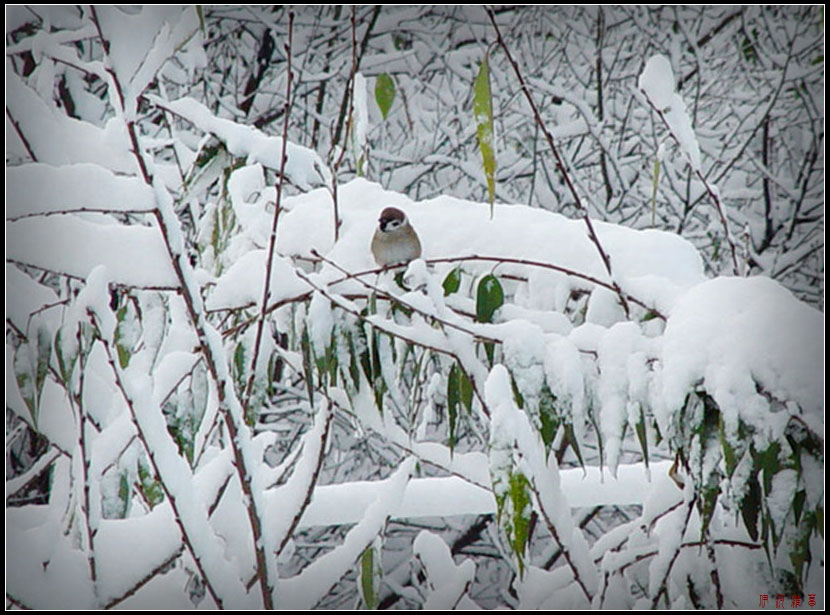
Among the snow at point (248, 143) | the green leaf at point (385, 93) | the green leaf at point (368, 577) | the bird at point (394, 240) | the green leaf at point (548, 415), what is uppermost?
the green leaf at point (385, 93)

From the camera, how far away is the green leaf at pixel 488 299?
114 cm

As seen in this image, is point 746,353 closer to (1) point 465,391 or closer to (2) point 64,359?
(1) point 465,391

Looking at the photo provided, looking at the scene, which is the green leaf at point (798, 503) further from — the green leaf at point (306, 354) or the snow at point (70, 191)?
the snow at point (70, 191)

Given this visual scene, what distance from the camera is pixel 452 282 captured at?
123 cm

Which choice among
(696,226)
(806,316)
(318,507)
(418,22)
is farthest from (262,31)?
(806,316)

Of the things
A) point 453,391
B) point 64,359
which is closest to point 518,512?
point 453,391

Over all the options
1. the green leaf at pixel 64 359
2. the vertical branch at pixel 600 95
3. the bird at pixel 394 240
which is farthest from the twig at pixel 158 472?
the vertical branch at pixel 600 95

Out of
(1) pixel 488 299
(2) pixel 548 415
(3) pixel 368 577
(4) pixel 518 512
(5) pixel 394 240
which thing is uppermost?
(5) pixel 394 240

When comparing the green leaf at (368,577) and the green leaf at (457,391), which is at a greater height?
the green leaf at (457,391)

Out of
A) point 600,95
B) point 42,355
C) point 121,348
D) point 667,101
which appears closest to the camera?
point 42,355

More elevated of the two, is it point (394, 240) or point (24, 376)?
point (394, 240)

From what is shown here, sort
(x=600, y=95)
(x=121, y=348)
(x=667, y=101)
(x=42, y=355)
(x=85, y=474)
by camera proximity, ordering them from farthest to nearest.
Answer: (x=600, y=95) < (x=667, y=101) < (x=121, y=348) < (x=42, y=355) < (x=85, y=474)

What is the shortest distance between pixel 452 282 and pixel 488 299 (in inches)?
3.8

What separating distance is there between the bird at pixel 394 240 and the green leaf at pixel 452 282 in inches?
2.7
